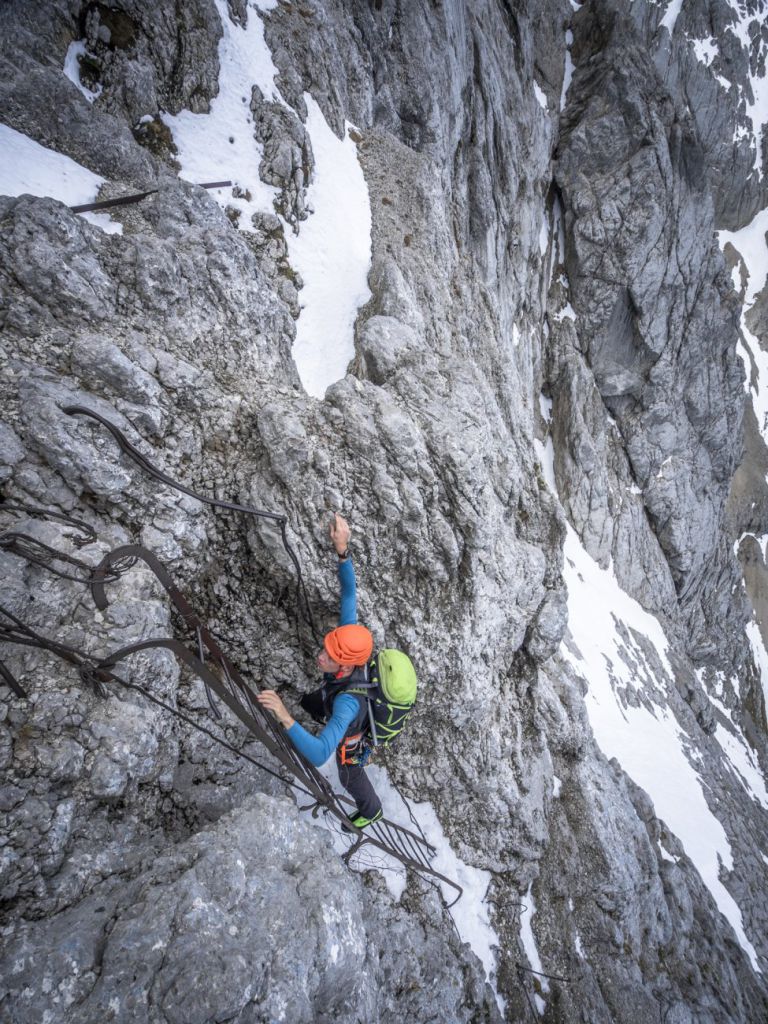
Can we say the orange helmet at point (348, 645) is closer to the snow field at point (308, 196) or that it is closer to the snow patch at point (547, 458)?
the snow field at point (308, 196)

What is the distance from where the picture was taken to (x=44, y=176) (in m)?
7.06

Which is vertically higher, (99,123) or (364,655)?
(99,123)

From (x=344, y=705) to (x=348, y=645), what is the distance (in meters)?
0.66

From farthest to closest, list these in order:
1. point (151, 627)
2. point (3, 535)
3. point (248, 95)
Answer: point (248, 95)
point (151, 627)
point (3, 535)

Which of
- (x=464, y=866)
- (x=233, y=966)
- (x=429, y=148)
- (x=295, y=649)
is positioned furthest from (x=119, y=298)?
(x=429, y=148)

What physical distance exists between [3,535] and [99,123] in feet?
26.5

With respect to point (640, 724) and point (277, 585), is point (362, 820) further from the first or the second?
point (640, 724)

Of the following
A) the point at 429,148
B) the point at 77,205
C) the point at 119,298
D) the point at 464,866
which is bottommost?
the point at 464,866


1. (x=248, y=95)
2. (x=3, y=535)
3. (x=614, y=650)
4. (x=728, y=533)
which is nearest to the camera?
(x=3, y=535)

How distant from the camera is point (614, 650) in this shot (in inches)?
858

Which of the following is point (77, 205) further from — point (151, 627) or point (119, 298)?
point (151, 627)

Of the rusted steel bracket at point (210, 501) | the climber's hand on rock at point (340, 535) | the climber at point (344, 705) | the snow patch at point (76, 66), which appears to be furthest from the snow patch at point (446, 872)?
the snow patch at point (76, 66)

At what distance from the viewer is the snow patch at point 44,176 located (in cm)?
674

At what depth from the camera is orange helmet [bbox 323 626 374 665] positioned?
17.5 ft
